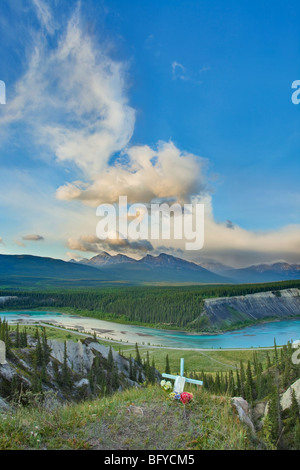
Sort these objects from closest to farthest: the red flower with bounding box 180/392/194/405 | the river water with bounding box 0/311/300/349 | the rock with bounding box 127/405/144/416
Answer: the rock with bounding box 127/405/144/416, the red flower with bounding box 180/392/194/405, the river water with bounding box 0/311/300/349

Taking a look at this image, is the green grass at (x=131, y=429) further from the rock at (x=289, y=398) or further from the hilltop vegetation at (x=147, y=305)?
the hilltop vegetation at (x=147, y=305)

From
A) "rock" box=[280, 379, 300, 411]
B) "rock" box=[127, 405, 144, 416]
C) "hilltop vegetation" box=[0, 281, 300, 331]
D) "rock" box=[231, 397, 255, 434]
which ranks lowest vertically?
"hilltop vegetation" box=[0, 281, 300, 331]

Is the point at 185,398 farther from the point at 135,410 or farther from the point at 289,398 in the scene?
the point at 289,398

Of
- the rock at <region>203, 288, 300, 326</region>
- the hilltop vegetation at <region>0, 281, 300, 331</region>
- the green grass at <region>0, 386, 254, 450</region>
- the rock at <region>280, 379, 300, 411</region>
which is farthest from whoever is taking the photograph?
the rock at <region>203, 288, 300, 326</region>

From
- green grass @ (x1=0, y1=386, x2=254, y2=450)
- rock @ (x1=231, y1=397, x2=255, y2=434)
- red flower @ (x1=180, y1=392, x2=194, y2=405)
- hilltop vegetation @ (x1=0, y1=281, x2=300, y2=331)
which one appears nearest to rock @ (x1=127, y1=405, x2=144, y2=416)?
green grass @ (x1=0, y1=386, x2=254, y2=450)

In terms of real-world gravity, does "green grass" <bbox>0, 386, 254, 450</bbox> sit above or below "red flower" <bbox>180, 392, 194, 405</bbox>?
below

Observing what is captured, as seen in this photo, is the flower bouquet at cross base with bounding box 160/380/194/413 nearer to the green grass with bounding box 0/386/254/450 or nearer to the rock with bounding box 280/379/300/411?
the green grass with bounding box 0/386/254/450

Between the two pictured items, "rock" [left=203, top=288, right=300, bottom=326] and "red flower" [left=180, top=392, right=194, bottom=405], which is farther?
"rock" [left=203, top=288, right=300, bottom=326]
